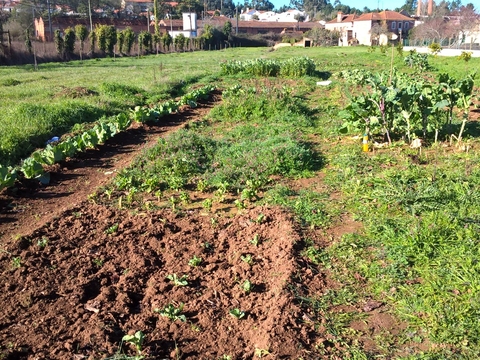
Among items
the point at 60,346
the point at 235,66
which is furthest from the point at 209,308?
the point at 235,66

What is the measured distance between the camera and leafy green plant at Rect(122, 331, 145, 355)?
3.28m

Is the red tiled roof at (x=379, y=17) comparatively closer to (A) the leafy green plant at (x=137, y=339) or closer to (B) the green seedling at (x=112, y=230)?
(B) the green seedling at (x=112, y=230)

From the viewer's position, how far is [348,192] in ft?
20.8

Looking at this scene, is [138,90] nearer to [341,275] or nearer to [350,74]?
[350,74]

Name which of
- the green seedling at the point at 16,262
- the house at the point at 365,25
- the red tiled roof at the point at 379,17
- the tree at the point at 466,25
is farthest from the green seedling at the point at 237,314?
the red tiled roof at the point at 379,17

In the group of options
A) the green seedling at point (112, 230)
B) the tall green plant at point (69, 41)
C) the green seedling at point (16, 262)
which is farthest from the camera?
A: the tall green plant at point (69, 41)

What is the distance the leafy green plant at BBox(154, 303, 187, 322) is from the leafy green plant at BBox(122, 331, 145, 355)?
1.32 ft

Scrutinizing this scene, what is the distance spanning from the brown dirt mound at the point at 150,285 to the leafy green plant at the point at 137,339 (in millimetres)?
60

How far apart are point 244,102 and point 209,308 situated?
8.43 meters

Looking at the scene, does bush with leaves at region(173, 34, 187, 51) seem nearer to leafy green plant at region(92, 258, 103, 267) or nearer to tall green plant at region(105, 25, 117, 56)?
tall green plant at region(105, 25, 117, 56)

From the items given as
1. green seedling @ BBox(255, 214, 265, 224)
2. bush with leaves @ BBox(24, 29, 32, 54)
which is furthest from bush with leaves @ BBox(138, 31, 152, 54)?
green seedling @ BBox(255, 214, 265, 224)

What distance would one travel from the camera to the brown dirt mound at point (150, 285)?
3441mm

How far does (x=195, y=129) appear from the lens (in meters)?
10.1

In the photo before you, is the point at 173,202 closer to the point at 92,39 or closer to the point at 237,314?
the point at 237,314
